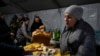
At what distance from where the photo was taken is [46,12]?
701 cm

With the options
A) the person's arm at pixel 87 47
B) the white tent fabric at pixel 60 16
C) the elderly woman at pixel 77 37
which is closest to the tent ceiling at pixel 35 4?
the white tent fabric at pixel 60 16

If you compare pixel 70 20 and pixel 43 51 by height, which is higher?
pixel 70 20

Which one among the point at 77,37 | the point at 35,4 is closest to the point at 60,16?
the point at 35,4

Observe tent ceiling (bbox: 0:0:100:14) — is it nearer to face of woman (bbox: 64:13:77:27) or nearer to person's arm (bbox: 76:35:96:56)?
face of woman (bbox: 64:13:77:27)

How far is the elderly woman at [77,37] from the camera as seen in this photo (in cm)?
216

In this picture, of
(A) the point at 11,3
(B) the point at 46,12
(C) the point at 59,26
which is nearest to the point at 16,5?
(A) the point at 11,3

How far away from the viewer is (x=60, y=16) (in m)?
6.68

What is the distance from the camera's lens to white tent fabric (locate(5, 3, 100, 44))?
6.03m

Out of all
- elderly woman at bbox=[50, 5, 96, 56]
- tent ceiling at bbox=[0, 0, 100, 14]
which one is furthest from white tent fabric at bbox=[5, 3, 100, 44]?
elderly woman at bbox=[50, 5, 96, 56]

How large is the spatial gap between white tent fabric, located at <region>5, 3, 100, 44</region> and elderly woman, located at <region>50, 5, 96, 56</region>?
11.9ft

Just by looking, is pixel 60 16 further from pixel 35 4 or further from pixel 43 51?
pixel 43 51

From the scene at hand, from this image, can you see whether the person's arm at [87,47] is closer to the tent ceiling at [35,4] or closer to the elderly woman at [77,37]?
the elderly woman at [77,37]

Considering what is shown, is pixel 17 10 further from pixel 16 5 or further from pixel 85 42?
pixel 85 42

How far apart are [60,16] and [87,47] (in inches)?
179
